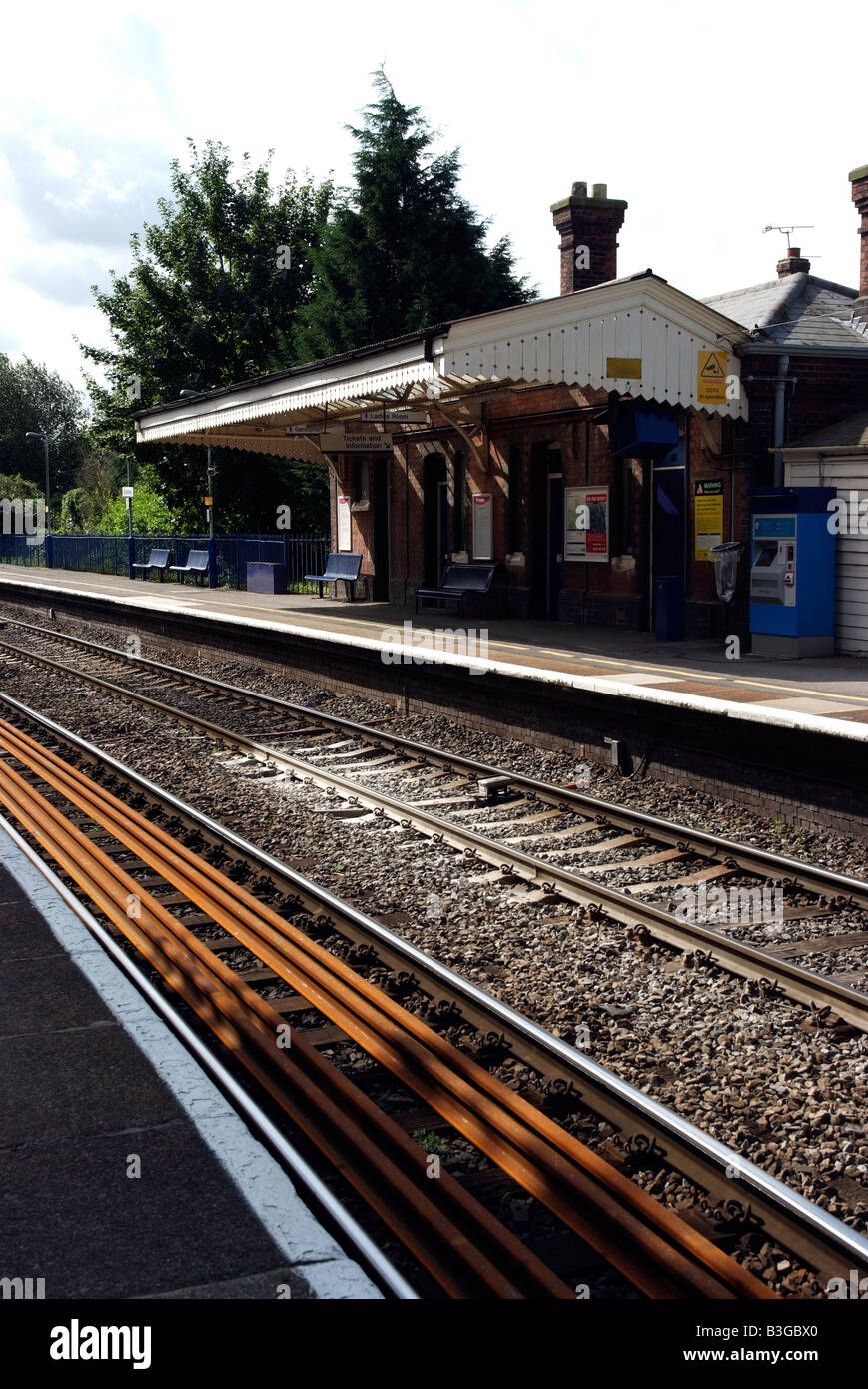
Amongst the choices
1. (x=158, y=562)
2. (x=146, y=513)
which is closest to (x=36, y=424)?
(x=146, y=513)

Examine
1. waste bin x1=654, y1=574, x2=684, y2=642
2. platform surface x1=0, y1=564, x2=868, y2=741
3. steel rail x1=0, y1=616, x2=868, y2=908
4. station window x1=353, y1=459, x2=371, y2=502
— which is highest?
station window x1=353, y1=459, x2=371, y2=502

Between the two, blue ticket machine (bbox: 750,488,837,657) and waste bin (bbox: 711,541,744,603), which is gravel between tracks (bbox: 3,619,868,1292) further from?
waste bin (bbox: 711,541,744,603)

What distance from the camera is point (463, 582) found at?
68.1 ft

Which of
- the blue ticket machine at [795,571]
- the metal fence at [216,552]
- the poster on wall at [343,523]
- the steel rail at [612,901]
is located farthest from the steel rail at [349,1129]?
the metal fence at [216,552]

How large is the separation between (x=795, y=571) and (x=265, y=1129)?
1158cm

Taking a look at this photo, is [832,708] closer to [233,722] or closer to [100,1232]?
[233,722]

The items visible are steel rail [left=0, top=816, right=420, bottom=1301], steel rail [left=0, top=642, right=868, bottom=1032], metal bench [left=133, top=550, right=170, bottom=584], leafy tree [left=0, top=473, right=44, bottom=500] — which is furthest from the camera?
leafy tree [left=0, top=473, right=44, bottom=500]

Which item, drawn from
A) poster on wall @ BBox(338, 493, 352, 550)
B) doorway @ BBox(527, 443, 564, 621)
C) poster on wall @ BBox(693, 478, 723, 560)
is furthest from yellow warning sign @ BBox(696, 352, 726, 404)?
poster on wall @ BBox(338, 493, 352, 550)

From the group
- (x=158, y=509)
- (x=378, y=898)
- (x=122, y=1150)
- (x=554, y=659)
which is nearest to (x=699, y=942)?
(x=378, y=898)

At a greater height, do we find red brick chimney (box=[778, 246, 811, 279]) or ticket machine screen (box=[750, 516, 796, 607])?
red brick chimney (box=[778, 246, 811, 279])

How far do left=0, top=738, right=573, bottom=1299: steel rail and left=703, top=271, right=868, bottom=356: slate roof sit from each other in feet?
40.0

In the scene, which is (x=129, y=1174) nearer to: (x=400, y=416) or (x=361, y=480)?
(x=400, y=416)

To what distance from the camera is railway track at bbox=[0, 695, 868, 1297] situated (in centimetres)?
370

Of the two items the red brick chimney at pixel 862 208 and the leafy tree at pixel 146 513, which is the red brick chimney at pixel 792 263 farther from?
the leafy tree at pixel 146 513
